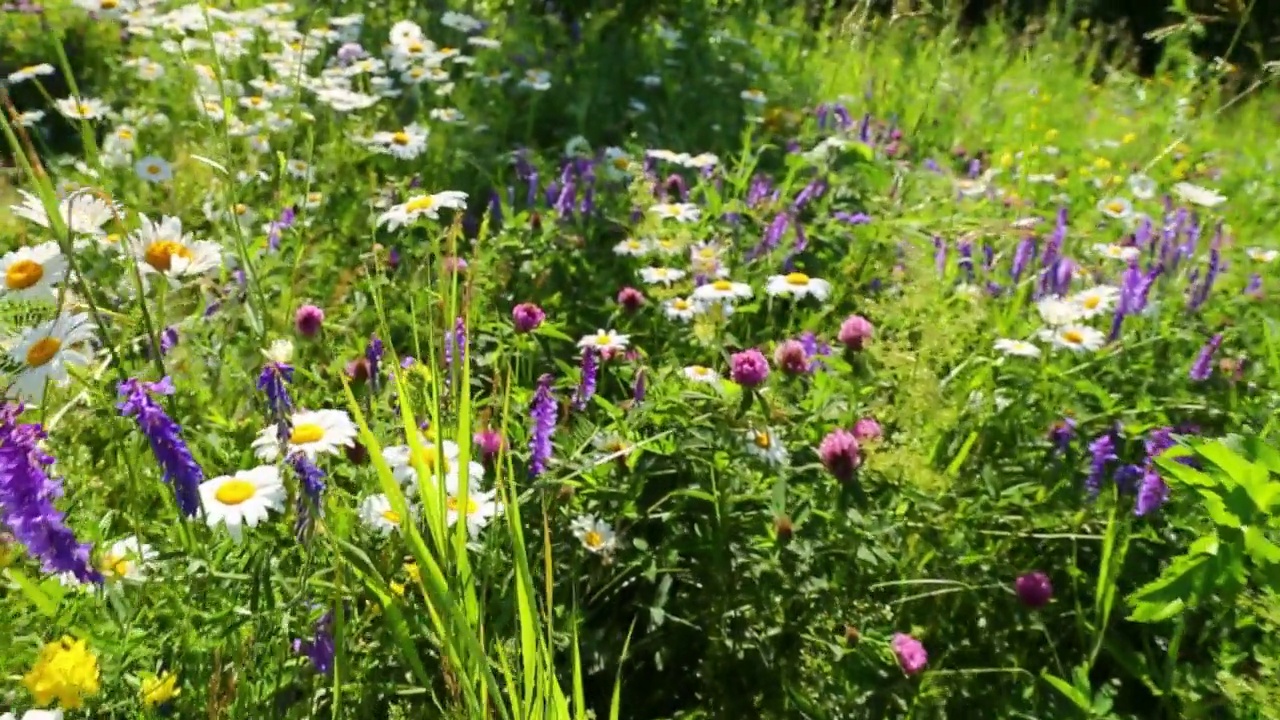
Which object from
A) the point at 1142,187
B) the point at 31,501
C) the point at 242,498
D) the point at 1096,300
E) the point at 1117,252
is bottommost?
the point at 1142,187

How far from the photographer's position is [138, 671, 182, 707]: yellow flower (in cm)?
103

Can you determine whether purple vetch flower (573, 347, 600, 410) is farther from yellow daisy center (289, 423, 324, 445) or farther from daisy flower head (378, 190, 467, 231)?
yellow daisy center (289, 423, 324, 445)

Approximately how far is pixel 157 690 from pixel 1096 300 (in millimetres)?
1635

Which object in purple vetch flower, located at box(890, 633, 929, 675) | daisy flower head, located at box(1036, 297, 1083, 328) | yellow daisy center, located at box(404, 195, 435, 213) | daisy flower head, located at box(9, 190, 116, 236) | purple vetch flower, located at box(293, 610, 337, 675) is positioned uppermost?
daisy flower head, located at box(9, 190, 116, 236)

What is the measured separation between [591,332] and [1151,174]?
2473 mm

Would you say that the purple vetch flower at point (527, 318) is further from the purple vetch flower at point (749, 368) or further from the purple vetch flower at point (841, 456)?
the purple vetch flower at point (841, 456)

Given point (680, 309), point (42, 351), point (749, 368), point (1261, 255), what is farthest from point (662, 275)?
point (1261, 255)

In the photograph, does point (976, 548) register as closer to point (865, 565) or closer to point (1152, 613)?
point (865, 565)

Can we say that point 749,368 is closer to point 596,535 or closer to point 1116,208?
point 596,535

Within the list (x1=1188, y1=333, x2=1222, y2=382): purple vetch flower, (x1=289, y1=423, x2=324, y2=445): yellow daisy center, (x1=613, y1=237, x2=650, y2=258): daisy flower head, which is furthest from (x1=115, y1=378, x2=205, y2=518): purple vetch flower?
(x1=1188, y1=333, x2=1222, y2=382): purple vetch flower

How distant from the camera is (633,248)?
2.10m

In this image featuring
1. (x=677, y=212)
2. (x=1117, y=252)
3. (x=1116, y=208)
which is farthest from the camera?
(x=1116, y=208)

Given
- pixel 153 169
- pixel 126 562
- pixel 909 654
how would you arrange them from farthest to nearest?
pixel 153 169 < pixel 909 654 < pixel 126 562

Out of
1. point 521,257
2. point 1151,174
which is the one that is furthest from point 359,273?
point 1151,174
